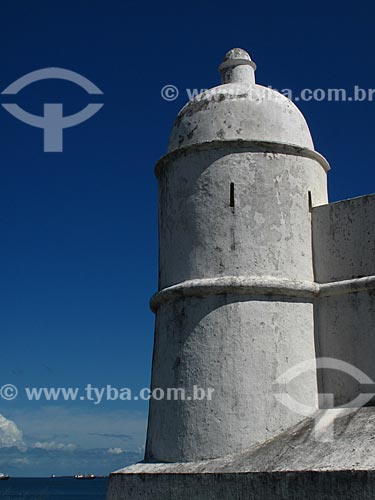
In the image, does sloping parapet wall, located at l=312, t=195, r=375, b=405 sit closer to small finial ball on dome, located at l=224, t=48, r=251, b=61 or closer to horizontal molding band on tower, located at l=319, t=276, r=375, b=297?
horizontal molding band on tower, located at l=319, t=276, r=375, b=297

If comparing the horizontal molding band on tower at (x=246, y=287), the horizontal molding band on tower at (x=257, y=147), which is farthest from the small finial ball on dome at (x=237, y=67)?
the horizontal molding band on tower at (x=246, y=287)

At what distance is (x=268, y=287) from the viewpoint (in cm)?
1195

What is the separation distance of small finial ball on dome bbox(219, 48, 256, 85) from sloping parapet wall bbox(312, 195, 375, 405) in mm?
3010

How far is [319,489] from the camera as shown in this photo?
31.9ft

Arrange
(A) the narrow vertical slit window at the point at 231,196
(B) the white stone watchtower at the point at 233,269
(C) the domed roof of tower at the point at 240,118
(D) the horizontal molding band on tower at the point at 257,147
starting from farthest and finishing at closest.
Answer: (C) the domed roof of tower at the point at 240,118
(D) the horizontal molding band on tower at the point at 257,147
(A) the narrow vertical slit window at the point at 231,196
(B) the white stone watchtower at the point at 233,269

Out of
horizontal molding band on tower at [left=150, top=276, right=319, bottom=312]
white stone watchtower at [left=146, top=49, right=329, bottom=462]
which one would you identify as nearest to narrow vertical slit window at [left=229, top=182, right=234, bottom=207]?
white stone watchtower at [left=146, top=49, right=329, bottom=462]

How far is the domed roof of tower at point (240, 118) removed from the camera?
42.4ft

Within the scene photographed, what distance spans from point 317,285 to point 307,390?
169 cm

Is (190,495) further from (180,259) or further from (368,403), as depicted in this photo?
(180,259)

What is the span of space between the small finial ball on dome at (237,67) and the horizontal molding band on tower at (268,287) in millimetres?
4013

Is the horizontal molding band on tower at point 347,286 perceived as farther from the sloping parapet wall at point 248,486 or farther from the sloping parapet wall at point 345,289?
the sloping parapet wall at point 248,486

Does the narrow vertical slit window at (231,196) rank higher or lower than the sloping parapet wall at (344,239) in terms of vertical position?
higher

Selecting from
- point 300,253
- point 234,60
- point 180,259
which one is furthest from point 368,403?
point 234,60

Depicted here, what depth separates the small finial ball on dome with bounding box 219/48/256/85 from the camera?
14008mm
